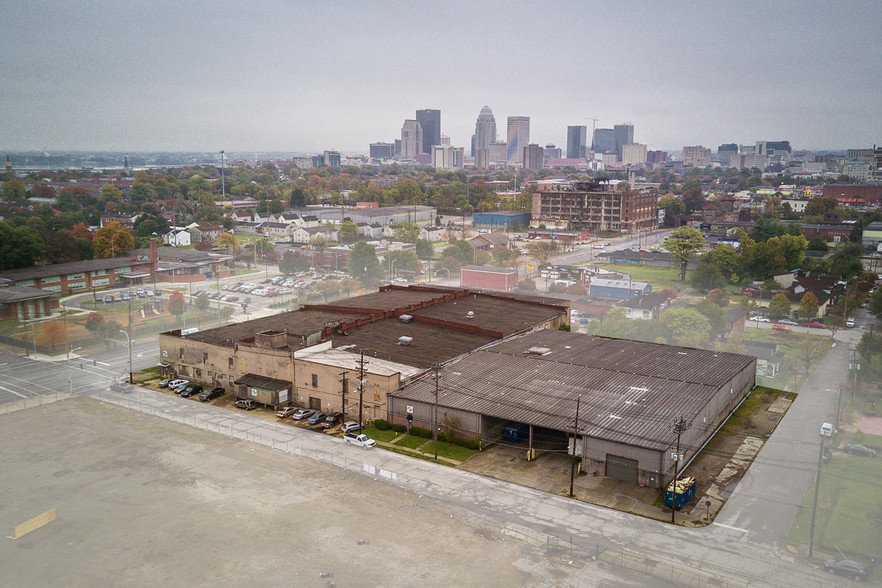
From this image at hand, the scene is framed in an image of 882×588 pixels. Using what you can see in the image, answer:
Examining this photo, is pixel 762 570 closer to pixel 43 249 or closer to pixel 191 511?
pixel 191 511

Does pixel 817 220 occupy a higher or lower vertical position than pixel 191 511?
higher

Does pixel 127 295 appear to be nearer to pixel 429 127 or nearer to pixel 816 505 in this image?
pixel 816 505

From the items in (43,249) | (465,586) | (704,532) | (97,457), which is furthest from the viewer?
(43,249)

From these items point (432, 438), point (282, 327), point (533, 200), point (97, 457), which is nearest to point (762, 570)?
point (432, 438)

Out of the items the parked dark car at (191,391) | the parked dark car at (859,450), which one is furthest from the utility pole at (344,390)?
the parked dark car at (859,450)

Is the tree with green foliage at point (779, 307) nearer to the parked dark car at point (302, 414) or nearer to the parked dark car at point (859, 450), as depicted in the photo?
the parked dark car at point (859, 450)

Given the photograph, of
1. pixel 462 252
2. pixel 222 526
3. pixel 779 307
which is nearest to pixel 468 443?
pixel 222 526

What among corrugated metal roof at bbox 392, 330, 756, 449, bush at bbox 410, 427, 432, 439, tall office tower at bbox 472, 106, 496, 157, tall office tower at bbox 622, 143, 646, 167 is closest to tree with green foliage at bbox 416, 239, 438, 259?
corrugated metal roof at bbox 392, 330, 756, 449

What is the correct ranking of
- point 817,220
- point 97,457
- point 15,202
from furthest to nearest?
point 15,202
point 817,220
point 97,457

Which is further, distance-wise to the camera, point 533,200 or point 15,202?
point 533,200
